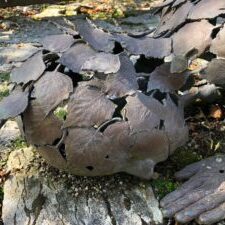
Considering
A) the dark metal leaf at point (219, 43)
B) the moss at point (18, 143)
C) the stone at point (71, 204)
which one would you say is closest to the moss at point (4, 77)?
the moss at point (18, 143)

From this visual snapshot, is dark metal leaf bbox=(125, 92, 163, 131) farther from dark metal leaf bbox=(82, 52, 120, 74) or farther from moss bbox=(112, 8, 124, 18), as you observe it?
moss bbox=(112, 8, 124, 18)

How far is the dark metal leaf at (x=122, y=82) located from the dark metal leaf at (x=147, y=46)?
0.04 meters

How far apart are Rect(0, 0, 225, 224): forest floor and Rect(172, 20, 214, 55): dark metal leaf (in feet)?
1.17

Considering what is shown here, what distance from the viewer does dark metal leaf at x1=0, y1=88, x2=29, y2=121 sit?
4.32 ft

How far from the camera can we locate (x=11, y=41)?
2680 millimetres

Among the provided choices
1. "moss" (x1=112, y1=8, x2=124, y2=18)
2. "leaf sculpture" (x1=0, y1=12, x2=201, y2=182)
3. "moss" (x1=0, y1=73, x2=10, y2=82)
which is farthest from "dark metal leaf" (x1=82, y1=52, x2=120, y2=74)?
"moss" (x1=112, y1=8, x2=124, y2=18)

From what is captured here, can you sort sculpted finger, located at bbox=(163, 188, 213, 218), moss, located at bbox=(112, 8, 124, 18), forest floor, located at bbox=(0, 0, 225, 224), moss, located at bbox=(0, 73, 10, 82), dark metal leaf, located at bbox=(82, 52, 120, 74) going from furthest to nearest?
moss, located at bbox=(112, 8, 124, 18) < moss, located at bbox=(0, 73, 10, 82) < forest floor, located at bbox=(0, 0, 225, 224) < sculpted finger, located at bbox=(163, 188, 213, 218) < dark metal leaf, located at bbox=(82, 52, 120, 74)

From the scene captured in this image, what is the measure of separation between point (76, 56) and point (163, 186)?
45cm

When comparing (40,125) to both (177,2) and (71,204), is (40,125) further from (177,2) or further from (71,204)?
(177,2)

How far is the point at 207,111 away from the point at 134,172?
1.57 feet

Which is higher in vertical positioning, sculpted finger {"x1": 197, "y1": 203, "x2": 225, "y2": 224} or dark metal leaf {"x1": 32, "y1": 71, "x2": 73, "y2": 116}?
dark metal leaf {"x1": 32, "y1": 71, "x2": 73, "y2": 116}

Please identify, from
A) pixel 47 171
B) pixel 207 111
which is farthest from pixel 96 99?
pixel 207 111

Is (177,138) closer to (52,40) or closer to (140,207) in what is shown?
(140,207)

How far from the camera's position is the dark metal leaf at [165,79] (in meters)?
1.34
